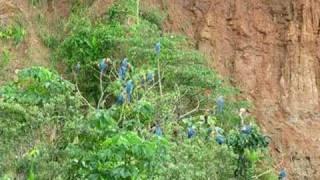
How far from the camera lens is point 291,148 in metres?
12.6

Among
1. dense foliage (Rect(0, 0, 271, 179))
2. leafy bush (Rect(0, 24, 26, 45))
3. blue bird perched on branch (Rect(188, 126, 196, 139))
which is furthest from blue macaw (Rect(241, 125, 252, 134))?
leafy bush (Rect(0, 24, 26, 45))

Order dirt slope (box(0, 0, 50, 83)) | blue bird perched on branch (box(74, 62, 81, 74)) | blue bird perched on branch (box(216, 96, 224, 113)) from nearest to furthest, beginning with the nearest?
1. blue bird perched on branch (box(216, 96, 224, 113))
2. blue bird perched on branch (box(74, 62, 81, 74))
3. dirt slope (box(0, 0, 50, 83))

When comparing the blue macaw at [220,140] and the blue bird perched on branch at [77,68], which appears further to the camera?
the blue bird perched on branch at [77,68]

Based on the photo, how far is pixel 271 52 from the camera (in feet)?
43.9

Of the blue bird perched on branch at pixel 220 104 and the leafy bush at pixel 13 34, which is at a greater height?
the leafy bush at pixel 13 34

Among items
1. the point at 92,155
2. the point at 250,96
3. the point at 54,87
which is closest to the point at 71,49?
the point at 250,96

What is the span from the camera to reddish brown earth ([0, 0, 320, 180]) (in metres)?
12.8

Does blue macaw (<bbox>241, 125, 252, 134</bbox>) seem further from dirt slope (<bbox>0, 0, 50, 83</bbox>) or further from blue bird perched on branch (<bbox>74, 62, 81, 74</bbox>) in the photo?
dirt slope (<bbox>0, 0, 50, 83</bbox>)

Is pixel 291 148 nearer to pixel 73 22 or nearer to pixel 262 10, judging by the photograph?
pixel 262 10

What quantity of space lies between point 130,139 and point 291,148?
7.09m

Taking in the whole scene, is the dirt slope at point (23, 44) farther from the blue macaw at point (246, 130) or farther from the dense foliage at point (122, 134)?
the blue macaw at point (246, 130)

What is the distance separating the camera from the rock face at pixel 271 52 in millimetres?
12875

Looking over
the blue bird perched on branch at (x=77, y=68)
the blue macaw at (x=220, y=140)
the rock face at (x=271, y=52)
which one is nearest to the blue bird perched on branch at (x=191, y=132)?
the blue macaw at (x=220, y=140)

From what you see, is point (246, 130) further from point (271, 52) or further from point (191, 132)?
point (271, 52)
